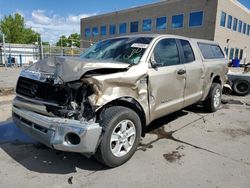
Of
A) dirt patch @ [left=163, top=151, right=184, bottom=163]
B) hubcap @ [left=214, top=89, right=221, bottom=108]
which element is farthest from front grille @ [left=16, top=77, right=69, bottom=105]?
hubcap @ [left=214, top=89, right=221, bottom=108]

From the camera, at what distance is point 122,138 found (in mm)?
3129

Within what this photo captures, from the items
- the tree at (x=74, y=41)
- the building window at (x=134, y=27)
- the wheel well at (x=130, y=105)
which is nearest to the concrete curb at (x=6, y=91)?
the wheel well at (x=130, y=105)

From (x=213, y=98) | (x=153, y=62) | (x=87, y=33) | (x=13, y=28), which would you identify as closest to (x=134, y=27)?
(x=87, y=33)

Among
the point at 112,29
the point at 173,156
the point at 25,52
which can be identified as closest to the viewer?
Result: the point at 173,156

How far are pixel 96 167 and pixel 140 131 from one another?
821 millimetres

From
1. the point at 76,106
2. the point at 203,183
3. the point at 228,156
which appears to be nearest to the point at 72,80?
the point at 76,106

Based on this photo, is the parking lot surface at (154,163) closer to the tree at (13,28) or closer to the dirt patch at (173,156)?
the dirt patch at (173,156)

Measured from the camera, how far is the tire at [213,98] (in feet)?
18.7

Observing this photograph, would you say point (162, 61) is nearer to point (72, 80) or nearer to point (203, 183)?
point (72, 80)

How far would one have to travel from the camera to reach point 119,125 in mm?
3047

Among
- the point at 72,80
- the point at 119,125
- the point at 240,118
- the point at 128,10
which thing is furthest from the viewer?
the point at 128,10

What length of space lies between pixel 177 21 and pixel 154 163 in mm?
25689

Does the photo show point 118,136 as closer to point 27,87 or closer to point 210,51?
point 27,87

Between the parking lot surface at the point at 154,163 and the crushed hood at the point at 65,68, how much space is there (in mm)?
1250
